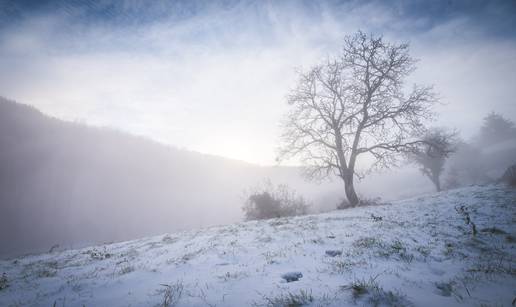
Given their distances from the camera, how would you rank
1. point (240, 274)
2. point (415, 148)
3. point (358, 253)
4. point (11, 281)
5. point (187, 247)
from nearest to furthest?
1. point (240, 274)
2. point (358, 253)
3. point (11, 281)
4. point (187, 247)
5. point (415, 148)

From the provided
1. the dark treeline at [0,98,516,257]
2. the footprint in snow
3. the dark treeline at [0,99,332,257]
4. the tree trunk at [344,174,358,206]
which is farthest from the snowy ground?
the dark treeline at [0,99,332,257]

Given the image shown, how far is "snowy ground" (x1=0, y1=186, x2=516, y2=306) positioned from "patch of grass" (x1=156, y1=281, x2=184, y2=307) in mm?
18

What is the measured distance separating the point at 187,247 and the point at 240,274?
3683mm

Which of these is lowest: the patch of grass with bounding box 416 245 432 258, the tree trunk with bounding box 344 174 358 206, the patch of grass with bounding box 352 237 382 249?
the patch of grass with bounding box 416 245 432 258

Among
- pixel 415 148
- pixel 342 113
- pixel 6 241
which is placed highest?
pixel 342 113

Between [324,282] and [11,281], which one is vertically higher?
[324,282]

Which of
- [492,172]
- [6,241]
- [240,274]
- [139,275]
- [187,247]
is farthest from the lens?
[492,172]

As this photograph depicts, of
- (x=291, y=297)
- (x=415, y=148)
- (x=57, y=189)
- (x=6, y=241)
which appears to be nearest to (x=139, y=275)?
(x=291, y=297)

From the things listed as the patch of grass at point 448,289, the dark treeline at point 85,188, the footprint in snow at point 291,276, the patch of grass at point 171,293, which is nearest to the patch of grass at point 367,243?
the patch of grass at point 448,289

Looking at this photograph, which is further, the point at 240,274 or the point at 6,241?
the point at 6,241

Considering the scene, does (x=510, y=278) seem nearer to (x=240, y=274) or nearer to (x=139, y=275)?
(x=240, y=274)

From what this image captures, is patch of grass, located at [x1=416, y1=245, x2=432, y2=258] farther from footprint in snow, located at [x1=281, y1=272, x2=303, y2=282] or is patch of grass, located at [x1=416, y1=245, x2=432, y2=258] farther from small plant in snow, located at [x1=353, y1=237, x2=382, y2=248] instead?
footprint in snow, located at [x1=281, y1=272, x2=303, y2=282]

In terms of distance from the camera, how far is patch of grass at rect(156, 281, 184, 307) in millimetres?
3100

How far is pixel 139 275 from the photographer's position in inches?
182
